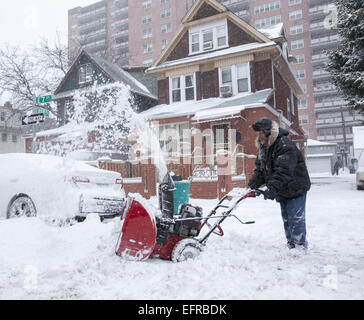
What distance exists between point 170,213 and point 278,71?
16.8 meters

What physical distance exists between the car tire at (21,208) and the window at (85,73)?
18654 millimetres

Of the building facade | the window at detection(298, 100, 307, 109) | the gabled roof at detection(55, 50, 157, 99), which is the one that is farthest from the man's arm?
the window at detection(298, 100, 307, 109)

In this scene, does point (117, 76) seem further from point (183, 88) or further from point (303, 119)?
point (303, 119)

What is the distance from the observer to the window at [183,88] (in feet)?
62.5

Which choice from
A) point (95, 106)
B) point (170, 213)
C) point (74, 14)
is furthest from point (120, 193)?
point (74, 14)

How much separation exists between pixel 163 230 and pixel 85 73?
22.3 meters

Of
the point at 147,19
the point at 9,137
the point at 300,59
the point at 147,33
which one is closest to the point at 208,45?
the point at 300,59

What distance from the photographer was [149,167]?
11398 millimetres

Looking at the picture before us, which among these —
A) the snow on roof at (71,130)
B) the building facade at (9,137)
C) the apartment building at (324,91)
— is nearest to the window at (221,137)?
the snow on roof at (71,130)

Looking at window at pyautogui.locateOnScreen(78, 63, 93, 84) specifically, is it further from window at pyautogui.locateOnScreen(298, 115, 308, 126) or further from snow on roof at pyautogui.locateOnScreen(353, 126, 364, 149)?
window at pyautogui.locateOnScreen(298, 115, 308, 126)

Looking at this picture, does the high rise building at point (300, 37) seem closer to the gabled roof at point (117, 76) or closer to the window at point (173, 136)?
the gabled roof at point (117, 76)

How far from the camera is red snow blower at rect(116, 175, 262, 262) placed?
360 cm

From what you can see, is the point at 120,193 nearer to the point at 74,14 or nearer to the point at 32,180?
the point at 32,180

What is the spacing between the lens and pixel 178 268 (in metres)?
3.50
